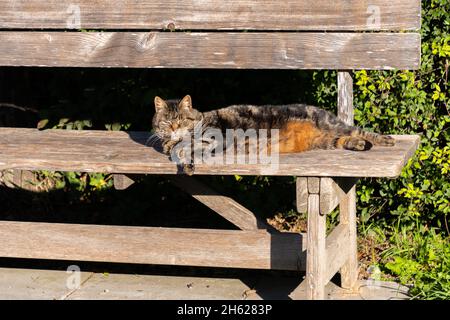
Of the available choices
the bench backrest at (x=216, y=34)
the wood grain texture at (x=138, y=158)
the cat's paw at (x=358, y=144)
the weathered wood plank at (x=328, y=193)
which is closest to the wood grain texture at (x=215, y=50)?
Result: the bench backrest at (x=216, y=34)

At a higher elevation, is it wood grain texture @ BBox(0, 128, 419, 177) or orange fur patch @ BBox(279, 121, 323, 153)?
orange fur patch @ BBox(279, 121, 323, 153)

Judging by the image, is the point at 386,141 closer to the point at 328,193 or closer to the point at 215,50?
the point at 328,193

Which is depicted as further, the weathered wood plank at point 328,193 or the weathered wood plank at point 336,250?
the weathered wood plank at point 336,250

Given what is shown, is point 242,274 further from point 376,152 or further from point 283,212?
point 376,152

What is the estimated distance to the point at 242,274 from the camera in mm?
4777

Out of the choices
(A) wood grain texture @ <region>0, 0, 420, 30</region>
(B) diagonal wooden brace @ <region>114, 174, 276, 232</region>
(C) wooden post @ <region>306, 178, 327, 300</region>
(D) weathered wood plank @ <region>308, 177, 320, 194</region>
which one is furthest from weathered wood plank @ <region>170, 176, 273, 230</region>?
(A) wood grain texture @ <region>0, 0, 420, 30</region>

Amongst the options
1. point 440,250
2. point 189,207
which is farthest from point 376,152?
point 189,207

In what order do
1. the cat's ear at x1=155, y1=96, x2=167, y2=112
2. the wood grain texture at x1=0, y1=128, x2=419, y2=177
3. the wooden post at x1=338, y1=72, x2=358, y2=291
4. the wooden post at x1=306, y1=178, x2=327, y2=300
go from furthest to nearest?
1. the wooden post at x1=338, y1=72, x2=358, y2=291
2. the cat's ear at x1=155, y1=96, x2=167, y2=112
3. the wooden post at x1=306, y1=178, x2=327, y2=300
4. the wood grain texture at x1=0, y1=128, x2=419, y2=177

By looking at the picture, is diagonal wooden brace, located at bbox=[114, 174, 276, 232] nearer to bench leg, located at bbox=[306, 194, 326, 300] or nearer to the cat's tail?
bench leg, located at bbox=[306, 194, 326, 300]

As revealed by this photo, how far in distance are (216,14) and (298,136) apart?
3.09 ft

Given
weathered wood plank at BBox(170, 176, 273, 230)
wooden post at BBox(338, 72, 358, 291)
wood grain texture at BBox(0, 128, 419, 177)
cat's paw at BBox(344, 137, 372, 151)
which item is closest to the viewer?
wood grain texture at BBox(0, 128, 419, 177)

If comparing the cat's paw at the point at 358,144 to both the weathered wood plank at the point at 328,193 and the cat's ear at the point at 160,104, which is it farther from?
the cat's ear at the point at 160,104

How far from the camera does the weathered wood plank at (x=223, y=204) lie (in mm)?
4031

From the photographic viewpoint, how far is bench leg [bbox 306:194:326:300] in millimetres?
3604
